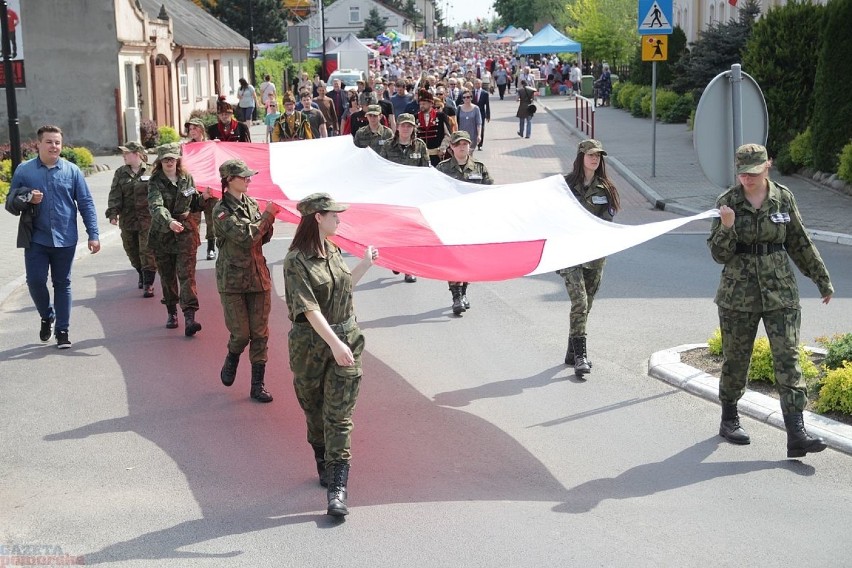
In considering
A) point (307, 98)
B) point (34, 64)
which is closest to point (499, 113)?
point (34, 64)

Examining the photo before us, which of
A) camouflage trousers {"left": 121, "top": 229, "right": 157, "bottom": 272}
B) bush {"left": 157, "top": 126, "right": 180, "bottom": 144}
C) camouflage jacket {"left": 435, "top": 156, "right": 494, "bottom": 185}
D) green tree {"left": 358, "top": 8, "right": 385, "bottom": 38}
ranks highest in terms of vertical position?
green tree {"left": 358, "top": 8, "right": 385, "bottom": 38}

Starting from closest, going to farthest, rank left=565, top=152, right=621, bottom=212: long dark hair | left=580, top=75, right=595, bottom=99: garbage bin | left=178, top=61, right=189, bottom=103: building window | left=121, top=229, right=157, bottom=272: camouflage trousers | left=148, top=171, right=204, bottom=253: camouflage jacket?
left=565, top=152, right=621, bottom=212: long dark hair → left=148, top=171, right=204, bottom=253: camouflage jacket → left=121, top=229, right=157, bottom=272: camouflage trousers → left=178, top=61, right=189, bottom=103: building window → left=580, top=75, right=595, bottom=99: garbage bin

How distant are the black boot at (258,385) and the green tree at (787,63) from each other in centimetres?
1621

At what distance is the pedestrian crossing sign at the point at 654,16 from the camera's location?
69.8ft

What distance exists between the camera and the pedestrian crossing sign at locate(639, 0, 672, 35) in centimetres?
2127

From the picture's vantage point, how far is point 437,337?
1067cm

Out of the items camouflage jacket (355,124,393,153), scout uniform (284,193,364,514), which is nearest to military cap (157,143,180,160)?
camouflage jacket (355,124,393,153)

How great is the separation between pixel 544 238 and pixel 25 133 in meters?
26.3

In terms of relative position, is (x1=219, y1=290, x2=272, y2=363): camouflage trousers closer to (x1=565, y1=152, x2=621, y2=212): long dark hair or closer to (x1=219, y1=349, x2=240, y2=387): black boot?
(x1=219, y1=349, x2=240, y2=387): black boot

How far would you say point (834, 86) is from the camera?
64.1 feet

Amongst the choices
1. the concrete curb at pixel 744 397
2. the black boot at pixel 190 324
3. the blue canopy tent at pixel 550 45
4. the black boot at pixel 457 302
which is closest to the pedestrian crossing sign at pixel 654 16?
the black boot at pixel 457 302

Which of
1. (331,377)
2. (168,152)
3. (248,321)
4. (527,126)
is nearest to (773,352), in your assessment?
(331,377)

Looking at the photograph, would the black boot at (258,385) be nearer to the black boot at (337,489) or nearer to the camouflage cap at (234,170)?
the camouflage cap at (234,170)

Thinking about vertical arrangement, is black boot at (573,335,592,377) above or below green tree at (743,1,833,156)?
below
